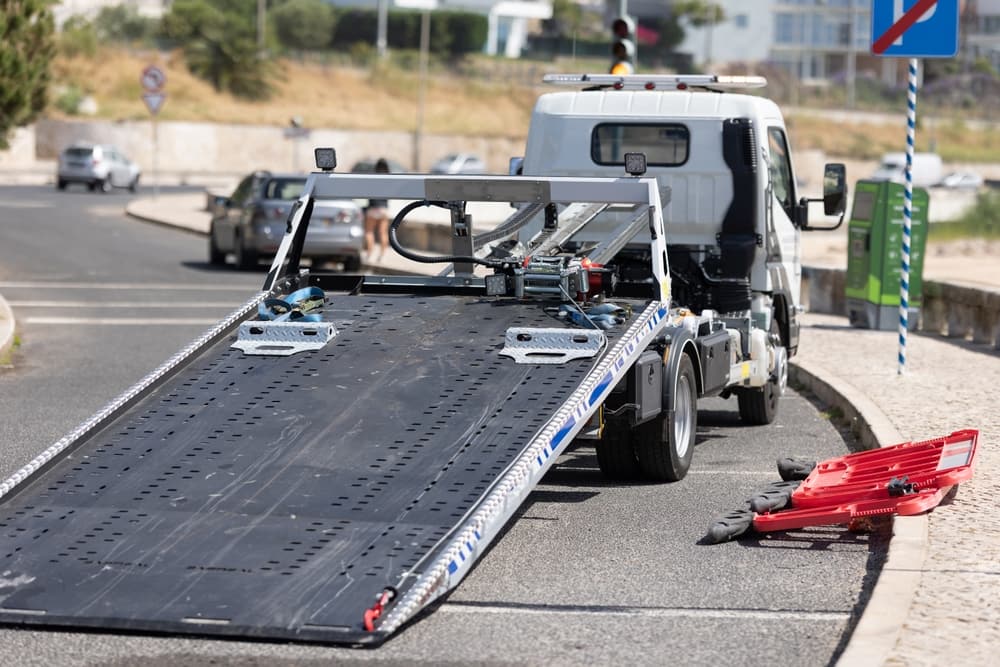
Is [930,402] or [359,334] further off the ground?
[359,334]

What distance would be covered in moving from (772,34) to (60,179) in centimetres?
9629

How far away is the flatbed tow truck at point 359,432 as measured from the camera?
6.59 meters

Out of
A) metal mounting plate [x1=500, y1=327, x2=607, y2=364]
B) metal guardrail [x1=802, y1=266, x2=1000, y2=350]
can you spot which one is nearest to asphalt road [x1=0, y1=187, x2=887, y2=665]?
metal mounting plate [x1=500, y1=327, x2=607, y2=364]

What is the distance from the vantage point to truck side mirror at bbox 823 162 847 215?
1197 cm

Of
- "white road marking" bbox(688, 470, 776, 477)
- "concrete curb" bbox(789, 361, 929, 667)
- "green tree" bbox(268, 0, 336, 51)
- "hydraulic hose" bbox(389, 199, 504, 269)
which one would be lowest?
"white road marking" bbox(688, 470, 776, 477)

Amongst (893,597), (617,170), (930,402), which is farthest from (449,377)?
(930,402)

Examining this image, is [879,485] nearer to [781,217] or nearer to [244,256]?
[781,217]

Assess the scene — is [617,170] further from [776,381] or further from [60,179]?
[60,179]

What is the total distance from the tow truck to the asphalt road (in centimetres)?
17

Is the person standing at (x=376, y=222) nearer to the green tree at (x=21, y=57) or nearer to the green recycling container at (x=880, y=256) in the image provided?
the green tree at (x=21, y=57)

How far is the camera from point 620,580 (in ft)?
24.8

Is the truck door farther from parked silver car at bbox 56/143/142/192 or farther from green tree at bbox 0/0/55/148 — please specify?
parked silver car at bbox 56/143/142/192

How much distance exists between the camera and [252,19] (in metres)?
121

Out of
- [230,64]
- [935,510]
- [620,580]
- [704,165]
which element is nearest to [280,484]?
[620,580]
